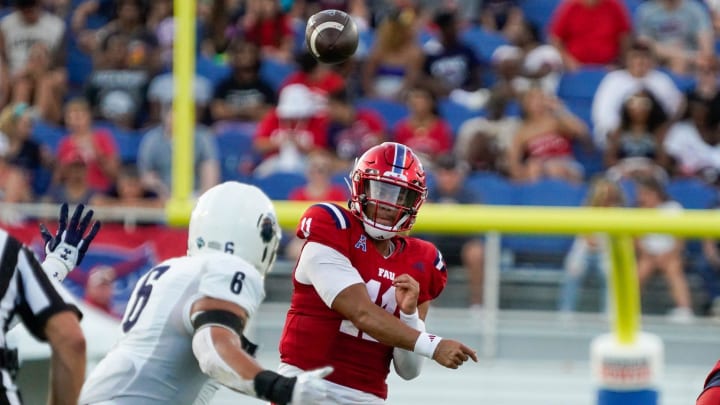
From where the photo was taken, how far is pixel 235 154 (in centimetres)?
923

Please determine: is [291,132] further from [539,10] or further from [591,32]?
[539,10]

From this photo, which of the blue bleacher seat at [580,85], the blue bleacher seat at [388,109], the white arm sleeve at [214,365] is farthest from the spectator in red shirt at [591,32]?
the white arm sleeve at [214,365]

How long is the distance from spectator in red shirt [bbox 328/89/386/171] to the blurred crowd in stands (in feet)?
0.04

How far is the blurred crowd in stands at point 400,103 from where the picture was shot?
332 inches

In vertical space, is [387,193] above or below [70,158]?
below

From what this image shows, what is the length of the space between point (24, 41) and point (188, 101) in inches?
152

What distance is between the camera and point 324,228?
3.97 meters

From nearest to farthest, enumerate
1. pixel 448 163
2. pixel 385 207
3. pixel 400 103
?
pixel 385 207
pixel 448 163
pixel 400 103

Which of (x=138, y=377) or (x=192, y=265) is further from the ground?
(x=192, y=265)

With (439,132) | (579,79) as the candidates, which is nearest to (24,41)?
(439,132)

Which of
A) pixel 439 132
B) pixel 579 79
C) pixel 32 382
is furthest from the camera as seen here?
pixel 579 79

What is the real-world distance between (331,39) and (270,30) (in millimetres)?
5255

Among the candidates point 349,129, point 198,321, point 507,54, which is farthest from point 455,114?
point 198,321

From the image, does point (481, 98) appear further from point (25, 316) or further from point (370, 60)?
point (25, 316)
